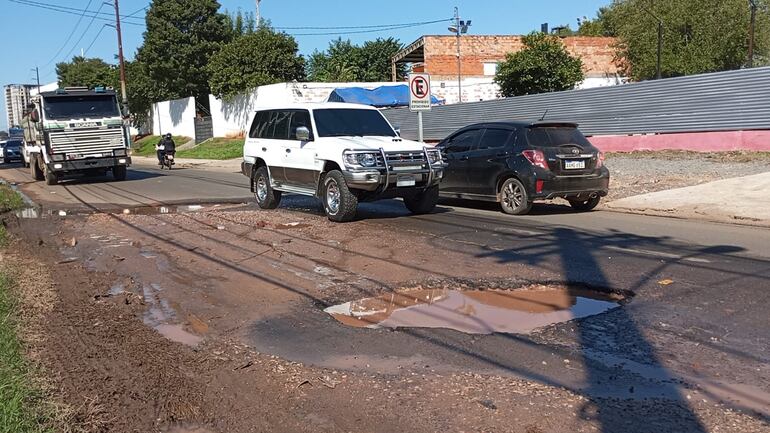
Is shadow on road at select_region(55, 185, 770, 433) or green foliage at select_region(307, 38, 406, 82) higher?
green foliage at select_region(307, 38, 406, 82)

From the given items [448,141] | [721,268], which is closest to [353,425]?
[721,268]

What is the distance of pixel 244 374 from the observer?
4.48 m

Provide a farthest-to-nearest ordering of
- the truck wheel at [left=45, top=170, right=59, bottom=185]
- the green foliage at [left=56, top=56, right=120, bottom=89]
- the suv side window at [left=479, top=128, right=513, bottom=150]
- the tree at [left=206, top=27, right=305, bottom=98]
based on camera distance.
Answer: the green foliage at [left=56, top=56, right=120, bottom=89] < the tree at [left=206, top=27, right=305, bottom=98] < the truck wheel at [left=45, top=170, right=59, bottom=185] < the suv side window at [left=479, top=128, right=513, bottom=150]

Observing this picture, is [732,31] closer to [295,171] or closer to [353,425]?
[295,171]

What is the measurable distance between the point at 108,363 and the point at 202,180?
1789 cm

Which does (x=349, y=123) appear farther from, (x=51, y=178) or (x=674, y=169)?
(x=51, y=178)

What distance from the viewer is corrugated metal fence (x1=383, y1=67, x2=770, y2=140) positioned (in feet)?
56.3

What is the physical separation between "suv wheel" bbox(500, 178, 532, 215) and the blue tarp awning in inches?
791

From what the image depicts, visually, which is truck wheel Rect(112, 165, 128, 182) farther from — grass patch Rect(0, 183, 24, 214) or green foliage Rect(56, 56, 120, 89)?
green foliage Rect(56, 56, 120, 89)

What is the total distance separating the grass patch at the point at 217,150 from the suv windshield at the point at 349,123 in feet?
80.0

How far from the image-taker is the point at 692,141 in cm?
1830

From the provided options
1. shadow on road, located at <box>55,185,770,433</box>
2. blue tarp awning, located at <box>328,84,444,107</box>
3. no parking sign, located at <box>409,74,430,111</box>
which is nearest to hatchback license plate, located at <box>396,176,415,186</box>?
shadow on road, located at <box>55,185,770,433</box>

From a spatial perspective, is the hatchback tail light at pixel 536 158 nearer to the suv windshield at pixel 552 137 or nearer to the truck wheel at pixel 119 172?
the suv windshield at pixel 552 137

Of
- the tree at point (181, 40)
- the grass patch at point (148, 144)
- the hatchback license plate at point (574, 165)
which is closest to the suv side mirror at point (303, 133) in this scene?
the hatchback license plate at point (574, 165)
